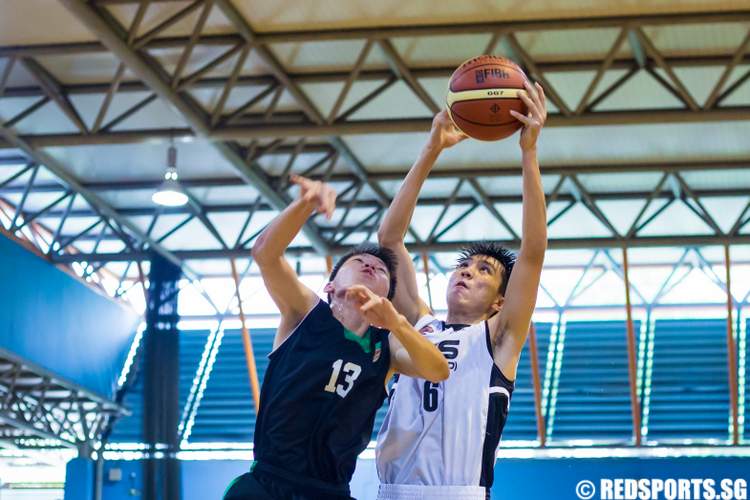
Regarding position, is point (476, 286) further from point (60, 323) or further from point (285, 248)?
point (60, 323)

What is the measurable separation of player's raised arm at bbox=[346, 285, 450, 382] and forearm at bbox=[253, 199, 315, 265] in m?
0.40

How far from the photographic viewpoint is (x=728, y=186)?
663 inches

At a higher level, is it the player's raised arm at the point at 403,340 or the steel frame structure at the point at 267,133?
the steel frame structure at the point at 267,133

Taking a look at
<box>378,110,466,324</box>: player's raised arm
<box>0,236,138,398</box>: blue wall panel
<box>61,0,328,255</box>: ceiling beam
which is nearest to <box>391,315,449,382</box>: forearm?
<box>378,110,466,324</box>: player's raised arm

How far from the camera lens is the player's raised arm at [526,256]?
A: 461cm

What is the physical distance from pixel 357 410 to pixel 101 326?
1586 centimetres

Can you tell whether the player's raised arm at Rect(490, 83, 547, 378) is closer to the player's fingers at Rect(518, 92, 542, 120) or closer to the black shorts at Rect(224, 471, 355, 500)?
Result: the player's fingers at Rect(518, 92, 542, 120)

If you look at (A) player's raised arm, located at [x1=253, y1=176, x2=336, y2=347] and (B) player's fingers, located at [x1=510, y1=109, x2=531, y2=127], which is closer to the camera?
(A) player's raised arm, located at [x1=253, y1=176, x2=336, y2=347]

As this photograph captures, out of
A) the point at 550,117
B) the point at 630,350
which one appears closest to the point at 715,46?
the point at 550,117

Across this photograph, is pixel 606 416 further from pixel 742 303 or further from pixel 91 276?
pixel 91 276

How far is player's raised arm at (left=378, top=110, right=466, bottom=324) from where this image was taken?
17.0 ft

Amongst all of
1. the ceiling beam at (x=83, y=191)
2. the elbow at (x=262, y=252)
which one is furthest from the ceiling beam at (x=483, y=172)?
the elbow at (x=262, y=252)

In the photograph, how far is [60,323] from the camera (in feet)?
58.8

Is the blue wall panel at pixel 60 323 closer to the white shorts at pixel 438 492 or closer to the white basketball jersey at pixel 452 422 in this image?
the white basketball jersey at pixel 452 422
